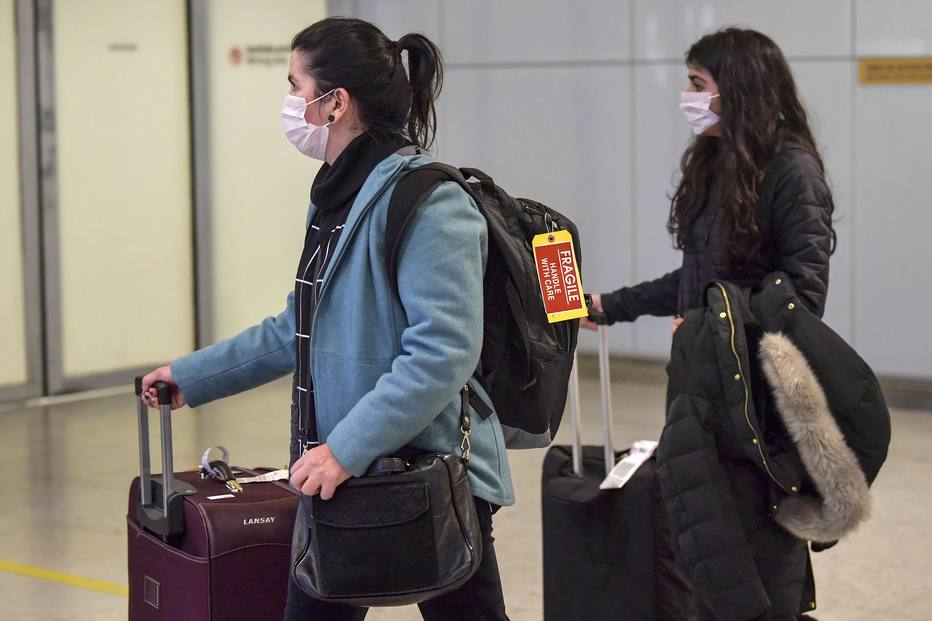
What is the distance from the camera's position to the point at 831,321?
770 centimetres

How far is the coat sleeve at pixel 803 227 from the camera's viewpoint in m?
3.14

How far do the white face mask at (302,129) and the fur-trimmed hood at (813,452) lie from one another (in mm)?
954

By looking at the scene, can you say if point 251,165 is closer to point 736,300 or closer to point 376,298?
point 736,300

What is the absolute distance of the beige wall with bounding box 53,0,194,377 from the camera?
817 cm

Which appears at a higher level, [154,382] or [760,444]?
[154,382]

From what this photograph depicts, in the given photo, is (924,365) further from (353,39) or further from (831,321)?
(353,39)

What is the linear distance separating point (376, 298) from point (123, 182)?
6531mm

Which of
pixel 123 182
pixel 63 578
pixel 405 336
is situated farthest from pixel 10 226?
pixel 405 336

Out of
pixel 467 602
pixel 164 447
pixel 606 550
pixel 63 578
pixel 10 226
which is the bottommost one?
pixel 63 578

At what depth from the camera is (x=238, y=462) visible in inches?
247

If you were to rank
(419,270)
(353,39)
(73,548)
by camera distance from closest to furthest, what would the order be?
(419,270), (353,39), (73,548)

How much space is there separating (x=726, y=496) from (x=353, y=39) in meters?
1.16

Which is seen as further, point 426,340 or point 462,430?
point 462,430

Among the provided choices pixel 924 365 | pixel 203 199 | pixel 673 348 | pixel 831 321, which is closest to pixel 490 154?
pixel 203 199
